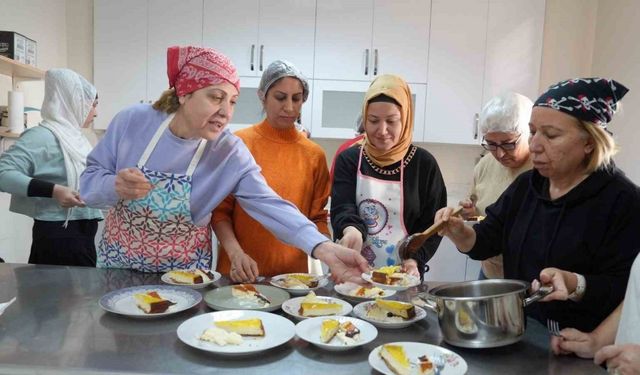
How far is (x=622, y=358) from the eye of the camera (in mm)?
1011

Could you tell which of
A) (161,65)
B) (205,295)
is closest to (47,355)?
(205,295)

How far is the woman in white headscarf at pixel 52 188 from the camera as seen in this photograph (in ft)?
7.38

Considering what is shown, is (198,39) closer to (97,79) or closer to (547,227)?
(97,79)

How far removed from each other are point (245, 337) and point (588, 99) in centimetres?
110

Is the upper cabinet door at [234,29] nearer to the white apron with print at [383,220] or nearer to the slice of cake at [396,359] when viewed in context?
the white apron with print at [383,220]

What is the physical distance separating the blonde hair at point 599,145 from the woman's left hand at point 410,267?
0.73 metres

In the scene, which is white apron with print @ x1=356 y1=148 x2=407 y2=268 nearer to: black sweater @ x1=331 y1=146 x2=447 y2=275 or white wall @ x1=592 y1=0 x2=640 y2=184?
black sweater @ x1=331 y1=146 x2=447 y2=275

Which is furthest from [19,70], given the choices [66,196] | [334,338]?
[334,338]

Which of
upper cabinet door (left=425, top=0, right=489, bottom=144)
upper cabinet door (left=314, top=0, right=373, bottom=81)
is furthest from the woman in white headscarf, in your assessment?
upper cabinet door (left=425, top=0, right=489, bottom=144)

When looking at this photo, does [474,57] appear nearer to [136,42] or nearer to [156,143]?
[136,42]

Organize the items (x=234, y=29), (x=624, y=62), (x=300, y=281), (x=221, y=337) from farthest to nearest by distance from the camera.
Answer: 1. (x=234, y=29)
2. (x=624, y=62)
3. (x=300, y=281)
4. (x=221, y=337)

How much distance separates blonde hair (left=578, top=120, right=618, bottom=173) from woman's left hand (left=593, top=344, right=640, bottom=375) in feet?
1.62

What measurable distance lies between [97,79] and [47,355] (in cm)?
373

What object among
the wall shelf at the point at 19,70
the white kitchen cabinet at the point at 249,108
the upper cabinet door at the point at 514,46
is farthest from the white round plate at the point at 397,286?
the upper cabinet door at the point at 514,46
